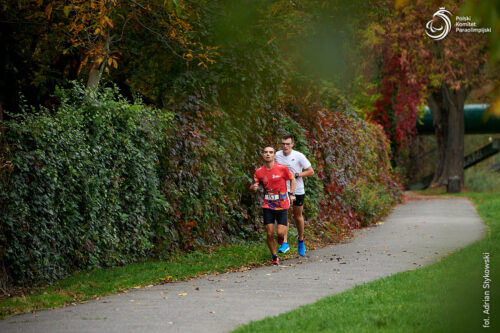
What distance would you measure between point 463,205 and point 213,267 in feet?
53.8

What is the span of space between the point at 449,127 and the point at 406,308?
95.1 feet

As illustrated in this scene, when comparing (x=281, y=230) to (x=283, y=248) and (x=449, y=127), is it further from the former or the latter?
(x=449, y=127)

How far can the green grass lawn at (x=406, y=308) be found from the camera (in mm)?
4617

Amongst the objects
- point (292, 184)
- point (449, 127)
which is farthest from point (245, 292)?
point (449, 127)

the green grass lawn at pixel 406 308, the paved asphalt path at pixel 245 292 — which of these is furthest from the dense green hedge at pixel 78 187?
the green grass lawn at pixel 406 308

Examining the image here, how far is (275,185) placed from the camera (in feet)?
37.9

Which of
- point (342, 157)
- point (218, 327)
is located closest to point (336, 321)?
point (218, 327)

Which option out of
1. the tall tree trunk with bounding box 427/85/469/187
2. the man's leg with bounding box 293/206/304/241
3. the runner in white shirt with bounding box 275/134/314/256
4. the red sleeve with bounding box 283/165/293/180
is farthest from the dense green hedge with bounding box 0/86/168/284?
the tall tree trunk with bounding box 427/85/469/187

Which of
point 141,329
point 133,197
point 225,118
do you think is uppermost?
point 225,118

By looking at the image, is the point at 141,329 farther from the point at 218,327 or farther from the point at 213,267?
the point at 213,267

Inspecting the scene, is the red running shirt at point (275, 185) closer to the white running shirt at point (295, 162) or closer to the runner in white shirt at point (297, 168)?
the runner in white shirt at point (297, 168)

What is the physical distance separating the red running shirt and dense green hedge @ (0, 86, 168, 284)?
170 cm

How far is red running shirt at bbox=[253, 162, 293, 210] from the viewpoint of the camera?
1155cm

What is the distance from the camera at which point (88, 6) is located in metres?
10.9
